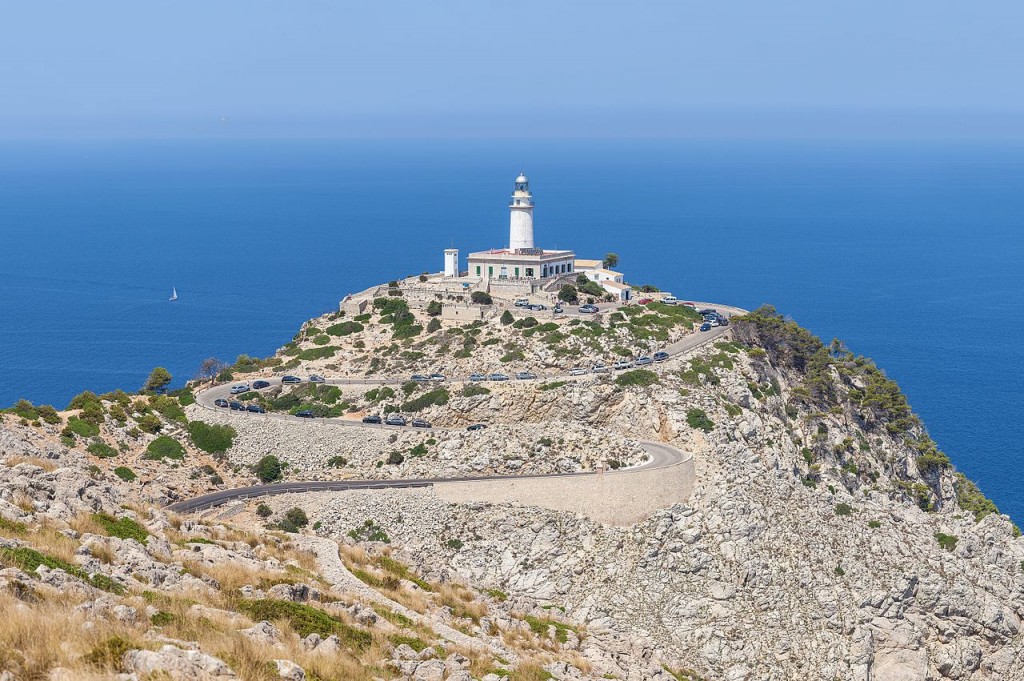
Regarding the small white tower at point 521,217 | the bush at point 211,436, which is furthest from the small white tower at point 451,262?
the bush at point 211,436

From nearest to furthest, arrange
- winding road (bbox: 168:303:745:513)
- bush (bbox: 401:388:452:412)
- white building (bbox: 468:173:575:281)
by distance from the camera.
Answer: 1. winding road (bbox: 168:303:745:513)
2. bush (bbox: 401:388:452:412)
3. white building (bbox: 468:173:575:281)

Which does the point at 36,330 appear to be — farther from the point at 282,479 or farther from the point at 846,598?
the point at 846,598

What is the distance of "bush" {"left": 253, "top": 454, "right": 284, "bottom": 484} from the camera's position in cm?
6191

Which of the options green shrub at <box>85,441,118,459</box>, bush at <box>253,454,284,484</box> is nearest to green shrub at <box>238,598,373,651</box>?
green shrub at <box>85,441,118,459</box>

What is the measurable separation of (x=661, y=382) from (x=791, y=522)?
12993mm

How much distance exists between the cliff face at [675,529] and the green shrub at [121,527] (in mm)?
4881

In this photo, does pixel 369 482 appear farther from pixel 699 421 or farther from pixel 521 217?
pixel 521 217

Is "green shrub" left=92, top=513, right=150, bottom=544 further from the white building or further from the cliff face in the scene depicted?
the white building

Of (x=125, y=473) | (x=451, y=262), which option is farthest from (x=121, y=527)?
(x=451, y=262)

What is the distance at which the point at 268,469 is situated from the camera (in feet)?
203

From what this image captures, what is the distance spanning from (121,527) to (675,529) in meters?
33.0

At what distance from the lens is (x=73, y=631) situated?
19.1 meters

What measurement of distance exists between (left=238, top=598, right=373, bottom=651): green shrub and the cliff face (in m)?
9.35

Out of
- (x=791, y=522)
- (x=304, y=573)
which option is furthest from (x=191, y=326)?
(x=304, y=573)
